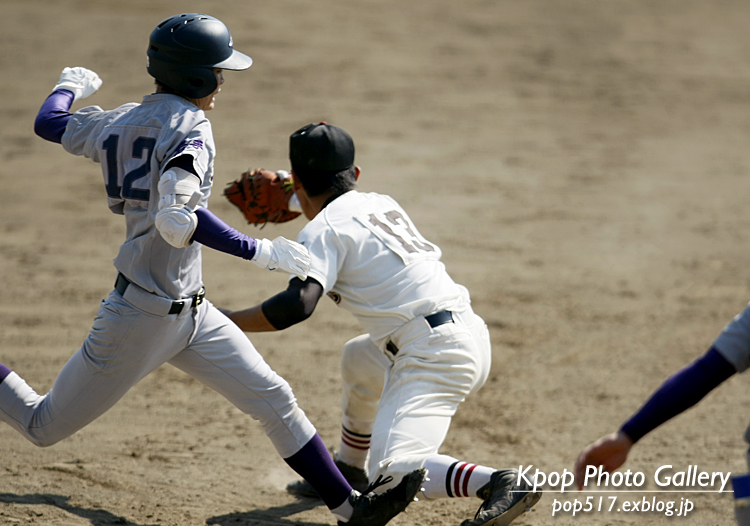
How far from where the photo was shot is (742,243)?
273 inches

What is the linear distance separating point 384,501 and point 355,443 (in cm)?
77

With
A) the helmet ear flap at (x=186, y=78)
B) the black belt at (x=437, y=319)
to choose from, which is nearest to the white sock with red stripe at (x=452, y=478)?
the black belt at (x=437, y=319)

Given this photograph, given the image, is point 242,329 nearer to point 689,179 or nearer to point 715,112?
point 689,179

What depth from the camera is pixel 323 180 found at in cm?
321

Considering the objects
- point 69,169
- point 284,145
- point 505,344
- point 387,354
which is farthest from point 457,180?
point 387,354

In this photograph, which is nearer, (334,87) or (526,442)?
(526,442)

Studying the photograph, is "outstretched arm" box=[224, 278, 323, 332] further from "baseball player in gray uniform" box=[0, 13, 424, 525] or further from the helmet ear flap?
the helmet ear flap

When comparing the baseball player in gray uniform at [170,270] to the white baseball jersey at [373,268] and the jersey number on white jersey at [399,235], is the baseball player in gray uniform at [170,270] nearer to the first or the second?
the white baseball jersey at [373,268]

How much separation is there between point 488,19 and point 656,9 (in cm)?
321

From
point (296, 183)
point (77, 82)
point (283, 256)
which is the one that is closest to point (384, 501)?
point (283, 256)

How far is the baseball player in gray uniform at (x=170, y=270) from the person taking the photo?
104 inches

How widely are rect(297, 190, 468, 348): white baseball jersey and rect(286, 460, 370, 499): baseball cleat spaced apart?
2.50ft

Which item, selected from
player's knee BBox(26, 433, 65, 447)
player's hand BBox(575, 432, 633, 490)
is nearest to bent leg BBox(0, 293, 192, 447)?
player's knee BBox(26, 433, 65, 447)

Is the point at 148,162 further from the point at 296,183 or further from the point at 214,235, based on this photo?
the point at 296,183
